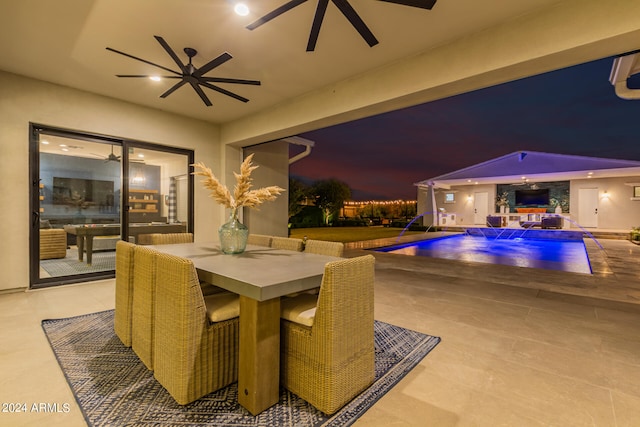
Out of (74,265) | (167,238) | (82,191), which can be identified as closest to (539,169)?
(167,238)

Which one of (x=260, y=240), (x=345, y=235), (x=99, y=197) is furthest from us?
(x=345, y=235)

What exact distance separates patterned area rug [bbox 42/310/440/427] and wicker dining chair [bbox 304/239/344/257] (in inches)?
30.0

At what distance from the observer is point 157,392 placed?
1708 mm

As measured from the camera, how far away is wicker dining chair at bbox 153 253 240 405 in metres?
1.55

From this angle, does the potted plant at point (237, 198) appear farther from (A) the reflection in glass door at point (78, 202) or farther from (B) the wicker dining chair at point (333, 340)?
(A) the reflection in glass door at point (78, 202)

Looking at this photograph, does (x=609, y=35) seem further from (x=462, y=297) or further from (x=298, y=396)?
(x=298, y=396)

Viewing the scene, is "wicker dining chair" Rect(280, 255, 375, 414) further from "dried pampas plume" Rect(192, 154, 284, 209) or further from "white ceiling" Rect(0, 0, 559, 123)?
"white ceiling" Rect(0, 0, 559, 123)

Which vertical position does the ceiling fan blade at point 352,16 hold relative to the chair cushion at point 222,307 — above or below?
above

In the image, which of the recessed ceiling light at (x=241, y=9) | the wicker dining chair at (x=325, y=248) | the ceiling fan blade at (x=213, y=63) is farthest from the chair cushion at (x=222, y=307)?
the recessed ceiling light at (x=241, y=9)

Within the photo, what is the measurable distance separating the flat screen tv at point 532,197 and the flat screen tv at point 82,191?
15520 mm

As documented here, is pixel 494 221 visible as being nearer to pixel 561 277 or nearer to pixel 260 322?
pixel 561 277

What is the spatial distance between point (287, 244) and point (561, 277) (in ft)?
14.0

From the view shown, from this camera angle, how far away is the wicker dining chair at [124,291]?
2207 millimetres

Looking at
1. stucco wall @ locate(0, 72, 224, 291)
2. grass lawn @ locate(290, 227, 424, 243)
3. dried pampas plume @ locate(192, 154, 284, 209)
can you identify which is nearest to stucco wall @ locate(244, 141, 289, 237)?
stucco wall @ locate(0, 72, 224, 291)
